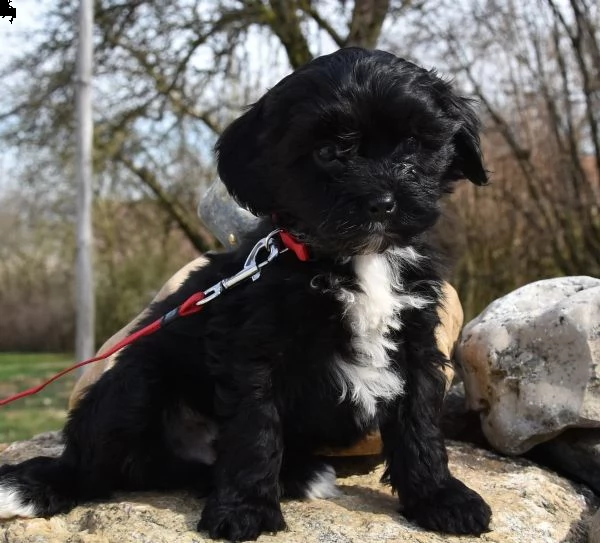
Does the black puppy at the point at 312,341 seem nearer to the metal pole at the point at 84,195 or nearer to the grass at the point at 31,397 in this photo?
the metal pole at the point at 84,195

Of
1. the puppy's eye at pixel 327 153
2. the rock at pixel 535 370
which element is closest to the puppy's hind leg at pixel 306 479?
the rock at pixel 535 370

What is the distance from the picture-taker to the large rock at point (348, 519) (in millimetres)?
2629

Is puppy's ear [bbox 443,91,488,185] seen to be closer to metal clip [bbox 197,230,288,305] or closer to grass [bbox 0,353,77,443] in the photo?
metal clip [bbox 197,230,288,305]

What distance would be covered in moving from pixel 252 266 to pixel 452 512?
123 centimetres

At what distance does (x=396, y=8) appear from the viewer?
1029 centimetres

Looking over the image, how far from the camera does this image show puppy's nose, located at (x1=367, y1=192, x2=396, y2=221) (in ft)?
7.64

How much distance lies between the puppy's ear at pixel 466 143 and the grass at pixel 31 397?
7.38m

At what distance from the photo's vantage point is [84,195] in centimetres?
875

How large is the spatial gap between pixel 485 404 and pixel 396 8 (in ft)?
26.3

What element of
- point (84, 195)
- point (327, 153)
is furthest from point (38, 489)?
point (84, 195)

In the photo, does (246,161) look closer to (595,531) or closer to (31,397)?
(595,531)

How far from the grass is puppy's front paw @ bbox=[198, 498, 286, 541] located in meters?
6.92

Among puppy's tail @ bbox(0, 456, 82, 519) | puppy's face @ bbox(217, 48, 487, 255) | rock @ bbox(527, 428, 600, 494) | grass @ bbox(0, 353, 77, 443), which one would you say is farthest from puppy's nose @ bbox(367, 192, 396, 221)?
grass @ bbox(0, 353, 77, 443)

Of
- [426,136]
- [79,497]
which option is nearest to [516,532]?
[426,136]
